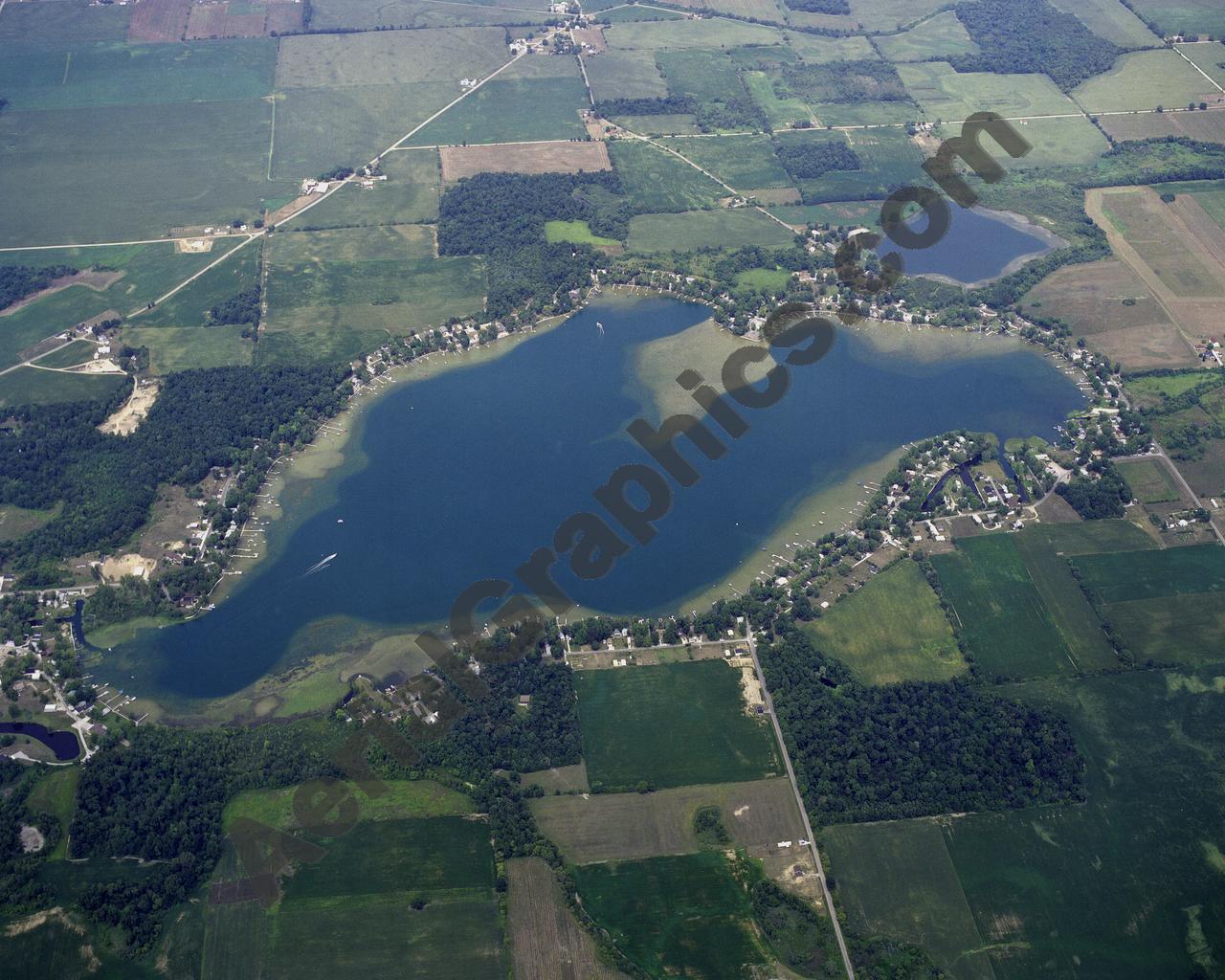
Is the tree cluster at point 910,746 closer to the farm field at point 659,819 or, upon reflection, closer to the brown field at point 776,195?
the farm field at point 659,819

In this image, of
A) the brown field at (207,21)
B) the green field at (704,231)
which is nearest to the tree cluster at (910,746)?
the green field at (704,231)

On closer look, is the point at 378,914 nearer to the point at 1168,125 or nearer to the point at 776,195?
the point at 776,195

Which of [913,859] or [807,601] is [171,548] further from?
[913,859]

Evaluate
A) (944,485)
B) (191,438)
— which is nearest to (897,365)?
(944,485)

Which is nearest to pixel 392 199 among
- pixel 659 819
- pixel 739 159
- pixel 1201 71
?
pixel 739 159

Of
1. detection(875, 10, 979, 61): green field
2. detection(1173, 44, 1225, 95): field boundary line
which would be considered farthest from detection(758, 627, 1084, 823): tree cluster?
detection(1173, 44, 1225, 95): field boundary line

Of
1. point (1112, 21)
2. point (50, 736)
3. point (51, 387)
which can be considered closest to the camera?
point (50, 736)

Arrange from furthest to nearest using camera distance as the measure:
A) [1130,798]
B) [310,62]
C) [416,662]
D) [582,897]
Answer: [310,62] → [416,662] → [1130,798] → [582,897]
